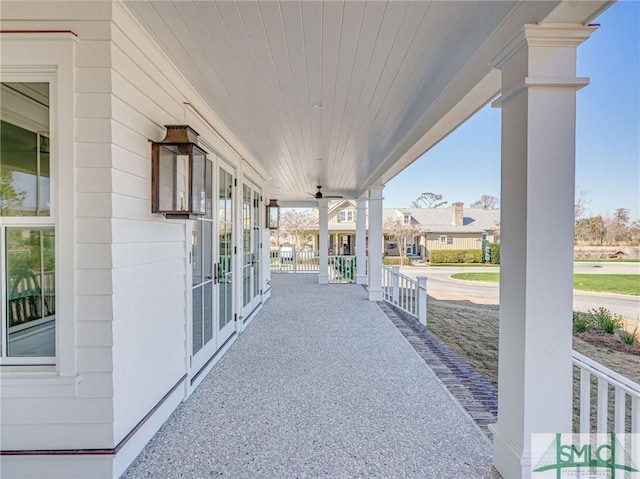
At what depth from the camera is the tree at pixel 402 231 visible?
23.2 metres

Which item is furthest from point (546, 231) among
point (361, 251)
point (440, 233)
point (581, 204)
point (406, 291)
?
point (440, 233)

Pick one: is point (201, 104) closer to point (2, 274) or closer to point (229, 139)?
point (229, 139)

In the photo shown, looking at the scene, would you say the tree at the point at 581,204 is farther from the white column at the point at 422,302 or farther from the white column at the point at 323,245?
the white column at the point at 323,245

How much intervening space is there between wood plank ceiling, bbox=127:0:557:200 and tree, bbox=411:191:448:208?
32844mm

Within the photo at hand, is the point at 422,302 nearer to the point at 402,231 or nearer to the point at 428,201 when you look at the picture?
the point at 402,231

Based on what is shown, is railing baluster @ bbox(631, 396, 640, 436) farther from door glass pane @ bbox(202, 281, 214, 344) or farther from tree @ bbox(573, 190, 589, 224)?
tree @ bbox(573, 190, 589, 224)

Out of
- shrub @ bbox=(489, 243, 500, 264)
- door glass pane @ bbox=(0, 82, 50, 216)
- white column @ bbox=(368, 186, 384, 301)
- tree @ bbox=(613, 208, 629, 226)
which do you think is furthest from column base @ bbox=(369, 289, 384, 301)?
shrub @ bbox=(489, 243, 500, 264)

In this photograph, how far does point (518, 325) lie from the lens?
170cm

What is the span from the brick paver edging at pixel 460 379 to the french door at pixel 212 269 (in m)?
2.40

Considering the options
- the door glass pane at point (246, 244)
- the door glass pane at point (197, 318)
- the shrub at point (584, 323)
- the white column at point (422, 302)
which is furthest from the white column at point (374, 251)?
the door glass pane at point (197, 318)

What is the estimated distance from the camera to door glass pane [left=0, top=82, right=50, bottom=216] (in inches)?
70.7

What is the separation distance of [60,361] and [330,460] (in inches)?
67.2

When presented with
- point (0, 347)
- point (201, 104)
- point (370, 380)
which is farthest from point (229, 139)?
point (370, 380)

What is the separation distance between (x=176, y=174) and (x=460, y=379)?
321 cm
